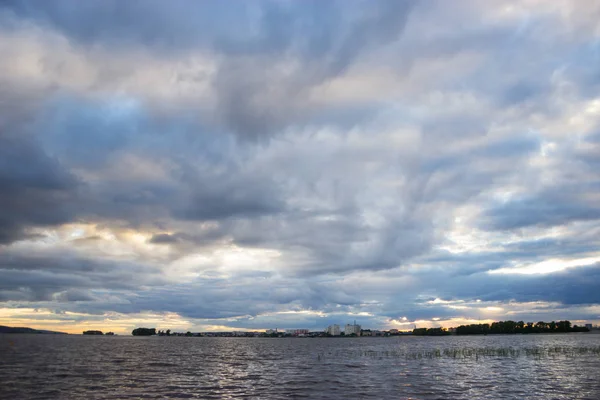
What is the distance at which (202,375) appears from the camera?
82375 mm

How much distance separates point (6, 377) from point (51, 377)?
21.2 feet

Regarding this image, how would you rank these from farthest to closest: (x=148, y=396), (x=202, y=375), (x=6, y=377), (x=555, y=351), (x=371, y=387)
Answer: (x=555, y=351), (x=202, y=375), (x=6, y=377), (x=371, y=387), (x=148, y=396)

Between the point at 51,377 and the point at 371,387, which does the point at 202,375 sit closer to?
the point at 51,377

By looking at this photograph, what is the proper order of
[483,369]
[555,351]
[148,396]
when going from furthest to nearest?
1. [555,351]
2. [483,369]
3. [148,396]

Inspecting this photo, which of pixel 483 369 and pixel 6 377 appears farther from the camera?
pixel 483 369

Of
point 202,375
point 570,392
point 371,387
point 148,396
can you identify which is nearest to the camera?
point 148,396

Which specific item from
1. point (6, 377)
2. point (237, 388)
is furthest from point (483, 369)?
point (6, 377)

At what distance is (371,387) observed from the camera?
64500 mm

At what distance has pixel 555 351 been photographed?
140 meters

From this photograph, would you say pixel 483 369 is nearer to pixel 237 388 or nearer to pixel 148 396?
pixel 237 388

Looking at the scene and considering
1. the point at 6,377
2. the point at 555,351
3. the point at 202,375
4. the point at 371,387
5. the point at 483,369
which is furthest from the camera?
the point at 555,351

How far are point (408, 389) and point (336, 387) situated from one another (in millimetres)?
10054

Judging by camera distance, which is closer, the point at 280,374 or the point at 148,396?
the point at 148,396

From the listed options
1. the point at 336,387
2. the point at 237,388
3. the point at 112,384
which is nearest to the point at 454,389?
the point at 336,387
